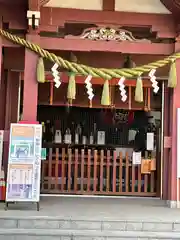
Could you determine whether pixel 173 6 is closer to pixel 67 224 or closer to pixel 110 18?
pixel 110 18


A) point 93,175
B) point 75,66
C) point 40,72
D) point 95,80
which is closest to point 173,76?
point 75,66

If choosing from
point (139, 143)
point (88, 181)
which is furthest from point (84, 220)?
point (139, 143)

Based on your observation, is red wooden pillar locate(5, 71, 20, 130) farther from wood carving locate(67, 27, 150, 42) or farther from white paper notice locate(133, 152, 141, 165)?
white paper notice locate(133, 152, 141, 165)

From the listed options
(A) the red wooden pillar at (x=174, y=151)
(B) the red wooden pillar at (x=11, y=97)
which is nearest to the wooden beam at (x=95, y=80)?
(B) the red wooden pillar at (x=11, y=97)

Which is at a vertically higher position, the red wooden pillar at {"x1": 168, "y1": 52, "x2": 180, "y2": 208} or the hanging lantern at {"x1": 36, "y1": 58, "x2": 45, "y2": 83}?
the hanging lantern at {"x1": 36, "y1": 58, "x2": 45, "y2": 83}

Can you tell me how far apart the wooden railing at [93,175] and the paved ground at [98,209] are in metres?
0.61

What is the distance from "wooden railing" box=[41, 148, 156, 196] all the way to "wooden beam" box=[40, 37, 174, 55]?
8.71 ft

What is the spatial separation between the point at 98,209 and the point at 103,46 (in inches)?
113

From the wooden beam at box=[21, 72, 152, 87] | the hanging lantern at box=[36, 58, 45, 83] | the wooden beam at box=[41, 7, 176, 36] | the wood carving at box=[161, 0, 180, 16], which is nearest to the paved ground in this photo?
the hanging lantern at box=[36, 58, 45, 83]

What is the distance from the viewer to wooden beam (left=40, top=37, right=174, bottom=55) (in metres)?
7.11

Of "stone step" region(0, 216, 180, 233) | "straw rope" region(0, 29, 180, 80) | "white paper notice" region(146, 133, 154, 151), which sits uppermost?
"straw rope" region(0, 29, 180, 80)

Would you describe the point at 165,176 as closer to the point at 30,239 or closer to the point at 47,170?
the point at 47,170

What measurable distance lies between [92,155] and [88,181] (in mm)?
607

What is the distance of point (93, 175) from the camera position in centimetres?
894
